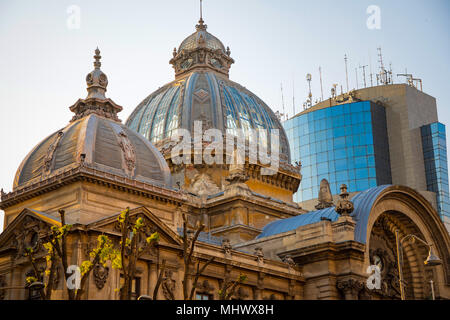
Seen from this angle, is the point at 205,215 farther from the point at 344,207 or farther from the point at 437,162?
the point at 437,162

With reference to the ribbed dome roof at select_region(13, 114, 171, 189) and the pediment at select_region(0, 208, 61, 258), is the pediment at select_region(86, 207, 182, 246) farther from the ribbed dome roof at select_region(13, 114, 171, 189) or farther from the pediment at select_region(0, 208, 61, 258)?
the ribbed dome roof at select_region(13, 114, 171, 189)

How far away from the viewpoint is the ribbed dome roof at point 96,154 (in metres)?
53.5

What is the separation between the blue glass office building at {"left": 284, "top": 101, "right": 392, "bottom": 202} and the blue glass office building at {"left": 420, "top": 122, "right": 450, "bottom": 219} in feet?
20.7

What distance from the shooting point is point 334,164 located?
128m

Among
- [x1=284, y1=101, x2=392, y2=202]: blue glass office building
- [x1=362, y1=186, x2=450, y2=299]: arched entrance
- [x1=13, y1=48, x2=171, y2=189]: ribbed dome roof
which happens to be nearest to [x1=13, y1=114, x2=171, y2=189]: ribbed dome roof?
[x1=13, y1=48, x2=171, y2=189]: ribbed dome roof

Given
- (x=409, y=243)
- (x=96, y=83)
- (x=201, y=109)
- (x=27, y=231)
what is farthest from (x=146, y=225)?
(x=201, y=109)

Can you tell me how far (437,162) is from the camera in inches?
4961

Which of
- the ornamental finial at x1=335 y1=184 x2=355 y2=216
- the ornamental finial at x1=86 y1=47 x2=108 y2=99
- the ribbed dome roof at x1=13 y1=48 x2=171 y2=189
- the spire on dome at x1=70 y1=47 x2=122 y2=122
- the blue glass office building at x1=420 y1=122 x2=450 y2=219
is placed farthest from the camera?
the blue glass office building at x1=420 y1=122 x2=450 y2=219

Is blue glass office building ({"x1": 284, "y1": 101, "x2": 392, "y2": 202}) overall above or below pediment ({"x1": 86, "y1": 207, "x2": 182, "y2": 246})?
above

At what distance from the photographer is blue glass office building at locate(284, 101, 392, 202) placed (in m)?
126

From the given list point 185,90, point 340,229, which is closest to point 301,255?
point 340,229

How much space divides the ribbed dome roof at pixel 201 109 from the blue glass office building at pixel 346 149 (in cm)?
4497

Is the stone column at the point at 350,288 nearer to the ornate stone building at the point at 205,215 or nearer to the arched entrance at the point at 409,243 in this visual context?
the ornate stone building at the point at 205,215
